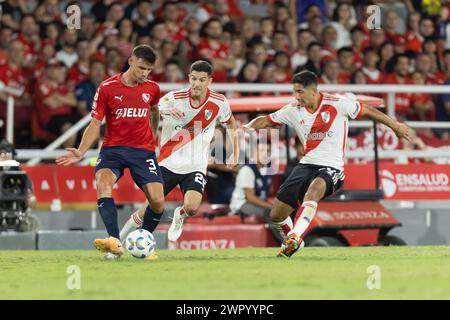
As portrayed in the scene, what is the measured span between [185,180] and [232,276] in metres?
3.40

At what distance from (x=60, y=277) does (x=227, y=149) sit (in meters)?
6.95

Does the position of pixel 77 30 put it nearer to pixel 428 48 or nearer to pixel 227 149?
pixel 227 149

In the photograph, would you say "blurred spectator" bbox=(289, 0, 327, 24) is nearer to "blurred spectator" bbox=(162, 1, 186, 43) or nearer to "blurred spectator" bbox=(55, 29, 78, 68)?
"blurred spectator" bbox=(162, 1, 186, 43)

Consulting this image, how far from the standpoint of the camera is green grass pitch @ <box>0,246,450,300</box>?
918 cm

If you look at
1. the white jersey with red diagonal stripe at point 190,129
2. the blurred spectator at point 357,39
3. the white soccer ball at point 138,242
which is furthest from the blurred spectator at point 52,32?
the white soccer ball at point 138,242

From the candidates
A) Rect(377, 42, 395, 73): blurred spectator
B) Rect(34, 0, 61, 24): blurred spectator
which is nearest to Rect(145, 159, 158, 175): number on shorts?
Rect(34, 0, 61, 24): blurred spectator

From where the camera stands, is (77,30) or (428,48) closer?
(77,30)

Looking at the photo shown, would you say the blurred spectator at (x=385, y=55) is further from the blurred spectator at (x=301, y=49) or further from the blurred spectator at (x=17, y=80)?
the blurred spectator at (x=17, y=80)

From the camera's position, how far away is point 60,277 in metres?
10.8

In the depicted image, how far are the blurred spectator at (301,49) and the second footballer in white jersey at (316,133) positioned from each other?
7.10 m

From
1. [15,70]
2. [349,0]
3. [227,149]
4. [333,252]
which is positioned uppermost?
[349,0]

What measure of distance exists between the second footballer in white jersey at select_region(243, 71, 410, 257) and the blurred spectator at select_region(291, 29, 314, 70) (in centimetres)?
710
